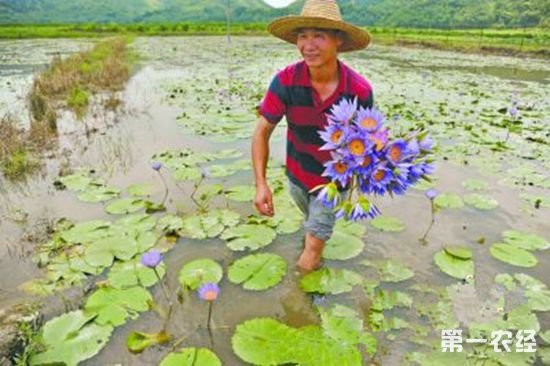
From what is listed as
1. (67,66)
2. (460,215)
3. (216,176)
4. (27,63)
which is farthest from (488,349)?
(27,63)

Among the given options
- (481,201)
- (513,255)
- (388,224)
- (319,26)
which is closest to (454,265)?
(513,255)

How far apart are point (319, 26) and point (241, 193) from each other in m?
2.34

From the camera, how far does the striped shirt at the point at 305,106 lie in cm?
270

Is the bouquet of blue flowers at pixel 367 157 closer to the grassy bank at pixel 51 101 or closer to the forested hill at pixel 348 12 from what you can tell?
the grassy bank at pixel 51 101

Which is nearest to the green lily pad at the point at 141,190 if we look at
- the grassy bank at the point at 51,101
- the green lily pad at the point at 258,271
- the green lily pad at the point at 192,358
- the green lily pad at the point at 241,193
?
the green lily pad at the point at 241,193

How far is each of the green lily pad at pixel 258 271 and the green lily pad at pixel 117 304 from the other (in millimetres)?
627

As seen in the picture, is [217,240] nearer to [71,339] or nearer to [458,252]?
[71,339]

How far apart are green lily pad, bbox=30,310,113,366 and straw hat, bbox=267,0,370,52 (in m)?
2.10

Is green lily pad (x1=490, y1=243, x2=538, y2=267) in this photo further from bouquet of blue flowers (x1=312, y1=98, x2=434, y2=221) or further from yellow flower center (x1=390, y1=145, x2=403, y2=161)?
yellow flower center (x1=390, y1=145, x2=403, y2=161)

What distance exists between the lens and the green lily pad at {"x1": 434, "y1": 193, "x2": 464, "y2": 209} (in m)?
4.34

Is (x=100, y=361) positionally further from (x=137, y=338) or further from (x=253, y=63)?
(x=253, y=63)

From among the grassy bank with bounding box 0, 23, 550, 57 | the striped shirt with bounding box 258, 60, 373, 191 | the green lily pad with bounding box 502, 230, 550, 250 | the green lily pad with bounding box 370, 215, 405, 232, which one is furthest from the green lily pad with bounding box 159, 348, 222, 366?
the grassy bank with bounding box 0, 23, 550, 57

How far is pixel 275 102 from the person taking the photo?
9.43ft

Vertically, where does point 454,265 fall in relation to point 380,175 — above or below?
below
